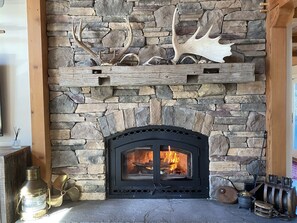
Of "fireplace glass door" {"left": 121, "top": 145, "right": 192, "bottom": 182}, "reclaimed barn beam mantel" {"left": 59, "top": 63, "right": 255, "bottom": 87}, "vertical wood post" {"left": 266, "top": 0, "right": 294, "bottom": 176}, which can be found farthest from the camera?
"fireplace glass door" {"left": 121, "top": 145, "right": 192, "bottom": 182}

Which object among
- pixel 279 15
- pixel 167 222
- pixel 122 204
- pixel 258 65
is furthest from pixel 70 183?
pixel 279 15

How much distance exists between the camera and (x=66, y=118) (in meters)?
2.32

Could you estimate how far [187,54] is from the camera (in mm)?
2238

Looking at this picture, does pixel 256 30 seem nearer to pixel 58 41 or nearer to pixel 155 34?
pixel 155 34

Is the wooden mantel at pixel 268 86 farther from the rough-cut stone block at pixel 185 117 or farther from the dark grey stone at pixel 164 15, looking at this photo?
the dark grey stone at pixel 164 15

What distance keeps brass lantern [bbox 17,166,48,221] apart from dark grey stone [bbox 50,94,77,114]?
563 millimetres

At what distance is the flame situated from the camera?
2479 mm

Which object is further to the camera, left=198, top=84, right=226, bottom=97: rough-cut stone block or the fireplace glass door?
the fireplace glass door

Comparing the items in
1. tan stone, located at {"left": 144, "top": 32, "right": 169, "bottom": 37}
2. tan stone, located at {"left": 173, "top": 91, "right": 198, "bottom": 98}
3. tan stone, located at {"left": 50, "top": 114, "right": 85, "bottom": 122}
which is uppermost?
tan stone, located at {"left": 144, "top": 32, "right": 169, "bottom": 37}

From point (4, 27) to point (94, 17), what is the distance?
0.86m

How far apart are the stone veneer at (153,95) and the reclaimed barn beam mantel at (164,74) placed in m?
0.18

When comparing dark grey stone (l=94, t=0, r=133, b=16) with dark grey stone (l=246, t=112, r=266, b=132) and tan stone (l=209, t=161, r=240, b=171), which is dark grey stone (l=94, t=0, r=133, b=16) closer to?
dark grey stone (l=246, t=112, r=266, b=132)

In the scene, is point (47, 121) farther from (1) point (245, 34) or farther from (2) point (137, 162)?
(1) point (245, 34)

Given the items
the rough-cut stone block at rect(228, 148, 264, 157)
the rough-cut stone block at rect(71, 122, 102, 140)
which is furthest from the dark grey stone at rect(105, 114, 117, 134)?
the rough-cut stone block at rect(228, 148, 264, 157)
